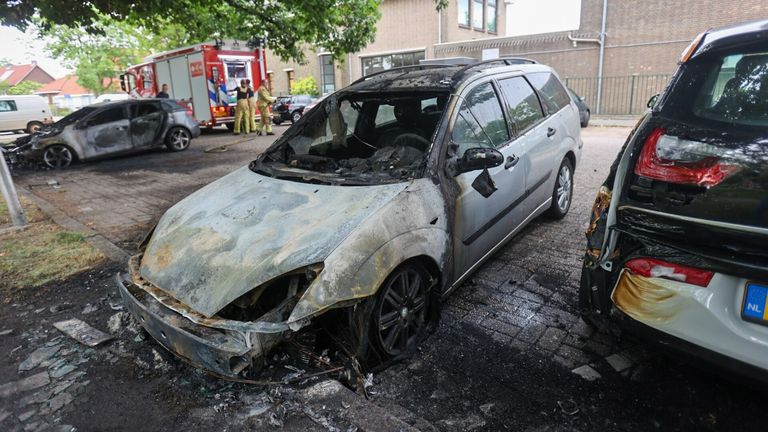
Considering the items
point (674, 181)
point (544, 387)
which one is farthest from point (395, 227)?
point (674, 181)

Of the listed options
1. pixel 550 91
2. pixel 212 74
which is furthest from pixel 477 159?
pixel 212 74

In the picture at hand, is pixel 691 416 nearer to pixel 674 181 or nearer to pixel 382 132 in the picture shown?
pixel 674 181

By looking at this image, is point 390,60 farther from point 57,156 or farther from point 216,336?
point 216,336

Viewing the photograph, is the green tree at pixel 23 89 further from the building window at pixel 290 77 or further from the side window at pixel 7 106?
the side window at pixel 7 106

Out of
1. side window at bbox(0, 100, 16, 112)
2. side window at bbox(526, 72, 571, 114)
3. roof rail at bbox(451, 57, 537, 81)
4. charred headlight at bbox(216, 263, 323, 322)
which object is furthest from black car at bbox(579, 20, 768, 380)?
side window at bbox(0, 100, 16, 112)

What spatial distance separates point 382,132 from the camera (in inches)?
159

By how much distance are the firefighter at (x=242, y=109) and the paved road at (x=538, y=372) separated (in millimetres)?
13382

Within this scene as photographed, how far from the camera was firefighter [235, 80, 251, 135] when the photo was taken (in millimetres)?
15570

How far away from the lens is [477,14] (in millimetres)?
28078

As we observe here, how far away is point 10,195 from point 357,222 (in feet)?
17.7

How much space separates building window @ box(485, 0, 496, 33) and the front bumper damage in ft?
99.6

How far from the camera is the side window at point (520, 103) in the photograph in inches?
156

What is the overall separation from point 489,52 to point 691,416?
848 inches

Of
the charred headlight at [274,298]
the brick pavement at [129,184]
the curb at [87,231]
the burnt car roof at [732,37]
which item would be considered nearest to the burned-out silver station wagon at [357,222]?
the charred headlight at [274,298]
